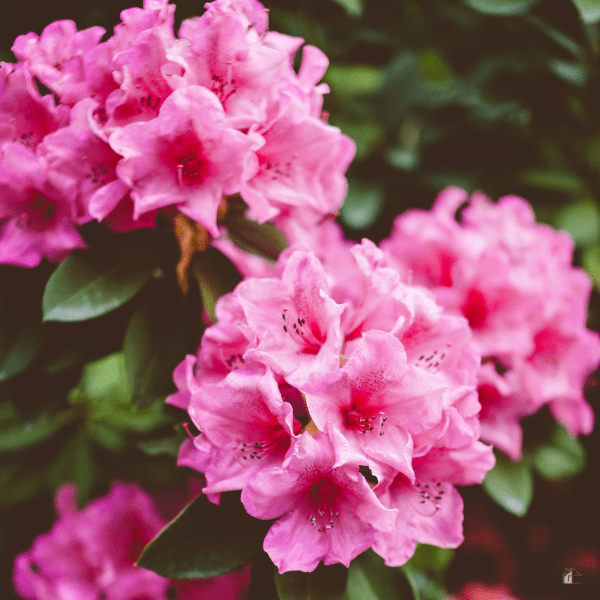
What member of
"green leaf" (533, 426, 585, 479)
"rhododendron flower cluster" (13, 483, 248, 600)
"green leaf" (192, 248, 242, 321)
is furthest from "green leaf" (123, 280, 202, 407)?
"green leaf" (533, 426, 585, 479)

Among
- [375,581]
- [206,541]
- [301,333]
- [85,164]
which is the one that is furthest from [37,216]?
[375,581]

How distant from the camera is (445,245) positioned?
3.99 ft

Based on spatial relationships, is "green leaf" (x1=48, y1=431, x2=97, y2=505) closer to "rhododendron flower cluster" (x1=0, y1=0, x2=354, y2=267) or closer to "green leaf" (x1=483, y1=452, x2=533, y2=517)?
"rhododendron flower cluster" (x1=0, y1=0, x2=354, y2=267)

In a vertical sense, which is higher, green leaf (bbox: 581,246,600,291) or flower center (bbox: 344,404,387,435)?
flower center (bbox: 344,404,387,435)

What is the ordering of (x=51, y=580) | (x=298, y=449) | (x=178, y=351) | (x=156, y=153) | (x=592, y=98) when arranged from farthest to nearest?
(x=592, y=98)
(x=51, y=580)
(x=178, y=351)
(x=156, y=153)
(x=298, y=449)

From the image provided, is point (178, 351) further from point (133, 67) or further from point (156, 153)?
point (133, 67)

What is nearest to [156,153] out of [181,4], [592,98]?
[181,4]

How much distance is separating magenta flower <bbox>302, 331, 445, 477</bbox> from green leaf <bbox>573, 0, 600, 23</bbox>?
0.80 meters

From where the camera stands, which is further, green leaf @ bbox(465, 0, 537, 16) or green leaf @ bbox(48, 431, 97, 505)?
green leaf @ bbox(48, 431, 97, 505)

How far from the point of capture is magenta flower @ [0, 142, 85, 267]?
832 mm

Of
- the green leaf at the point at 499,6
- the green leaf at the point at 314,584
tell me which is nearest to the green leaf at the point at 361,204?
the green leaf at the point at 499,6

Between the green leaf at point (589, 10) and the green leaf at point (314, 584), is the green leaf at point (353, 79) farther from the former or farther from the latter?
the green leaf at point (314, 584)

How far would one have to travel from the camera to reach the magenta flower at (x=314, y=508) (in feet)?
2.32

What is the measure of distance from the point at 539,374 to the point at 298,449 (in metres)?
0.69
